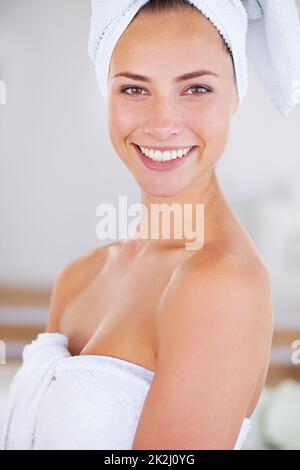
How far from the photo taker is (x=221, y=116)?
917 mm

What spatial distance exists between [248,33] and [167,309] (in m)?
0.40

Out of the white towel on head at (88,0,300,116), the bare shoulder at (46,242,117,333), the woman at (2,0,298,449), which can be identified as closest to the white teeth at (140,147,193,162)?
the woman at (2,0,298,449)

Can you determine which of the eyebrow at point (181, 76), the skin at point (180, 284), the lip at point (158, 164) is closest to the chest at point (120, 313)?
the skin at point (180, 284)

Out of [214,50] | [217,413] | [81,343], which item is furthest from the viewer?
[81,343]

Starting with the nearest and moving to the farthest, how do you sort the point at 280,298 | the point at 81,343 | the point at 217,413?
1. the point at 217,413
2. the point at 81,343
3. the point at 280,298

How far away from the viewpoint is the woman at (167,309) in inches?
30.4

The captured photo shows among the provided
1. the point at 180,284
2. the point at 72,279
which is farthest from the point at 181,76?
the point at 72,279

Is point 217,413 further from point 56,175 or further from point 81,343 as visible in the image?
point 56,175

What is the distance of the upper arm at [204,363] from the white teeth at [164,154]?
21 cm

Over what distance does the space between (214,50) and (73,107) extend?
0.40 metres

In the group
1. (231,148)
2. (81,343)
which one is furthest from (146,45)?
(81,343)

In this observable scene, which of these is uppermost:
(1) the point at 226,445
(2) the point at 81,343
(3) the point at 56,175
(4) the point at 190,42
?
(4) the point at 190,42

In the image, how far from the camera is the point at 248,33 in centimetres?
93

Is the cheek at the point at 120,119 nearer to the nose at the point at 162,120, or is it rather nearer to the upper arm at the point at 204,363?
the nose at the point at 162,120
